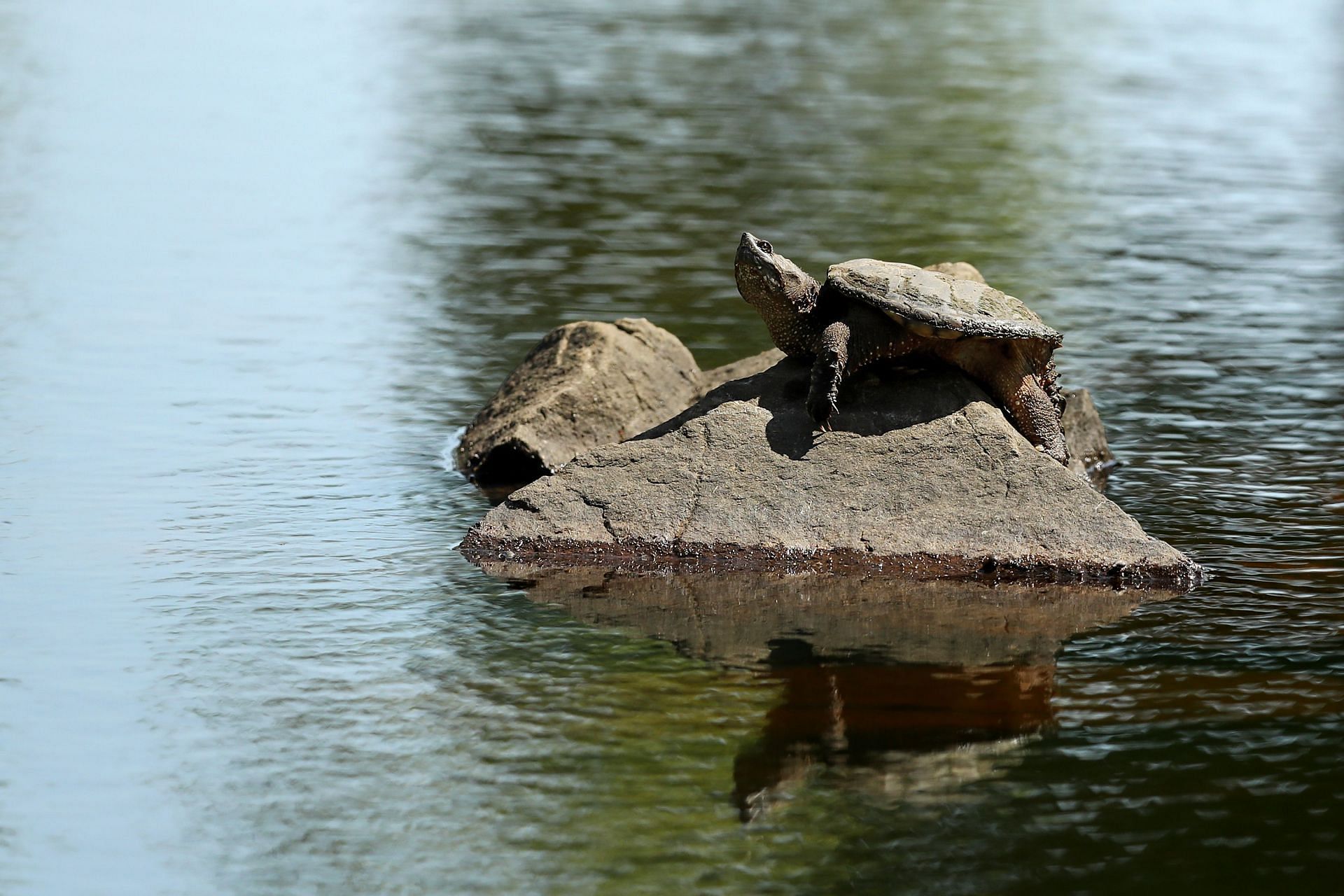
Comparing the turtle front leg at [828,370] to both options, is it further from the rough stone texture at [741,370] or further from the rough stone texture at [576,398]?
the rough stone texture at [576,398]

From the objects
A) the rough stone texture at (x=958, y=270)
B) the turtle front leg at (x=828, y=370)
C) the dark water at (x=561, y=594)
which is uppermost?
the rough stone texture at (x=958, y=270)

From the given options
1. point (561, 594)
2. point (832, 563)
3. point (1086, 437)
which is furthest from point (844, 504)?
point (1086, 437)

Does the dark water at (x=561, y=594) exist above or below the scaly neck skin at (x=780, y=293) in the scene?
below

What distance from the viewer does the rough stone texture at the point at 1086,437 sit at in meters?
9.59

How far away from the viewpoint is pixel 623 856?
17.5ft

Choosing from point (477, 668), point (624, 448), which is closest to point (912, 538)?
point (624, 448)

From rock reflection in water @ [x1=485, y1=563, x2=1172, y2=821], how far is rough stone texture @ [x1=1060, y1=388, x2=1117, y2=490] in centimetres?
208

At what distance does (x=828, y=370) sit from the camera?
7.84m

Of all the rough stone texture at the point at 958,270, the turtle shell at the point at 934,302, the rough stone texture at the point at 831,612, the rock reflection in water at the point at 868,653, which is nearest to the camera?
the rock reflection in water at the point at 868,653

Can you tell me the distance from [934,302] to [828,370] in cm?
61

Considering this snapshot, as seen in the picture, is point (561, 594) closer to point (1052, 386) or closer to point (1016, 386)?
point (1016, 386)

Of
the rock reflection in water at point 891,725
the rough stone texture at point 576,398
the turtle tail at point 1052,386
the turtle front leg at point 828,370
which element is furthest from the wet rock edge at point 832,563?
the rough stone texture at point 576,398

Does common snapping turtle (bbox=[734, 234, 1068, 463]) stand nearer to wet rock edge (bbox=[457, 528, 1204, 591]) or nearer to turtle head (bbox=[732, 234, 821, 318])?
turtle head (bbox=[732, 234, 821, 318])

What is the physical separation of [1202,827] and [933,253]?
34.2ft
